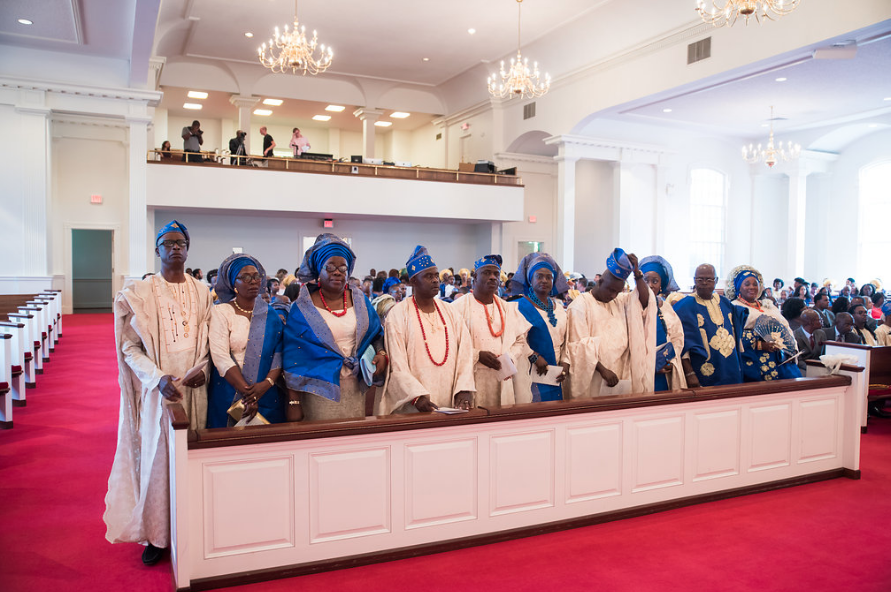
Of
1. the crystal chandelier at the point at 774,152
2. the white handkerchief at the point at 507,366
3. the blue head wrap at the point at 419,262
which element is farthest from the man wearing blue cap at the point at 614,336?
the crystal chandelier at the point at 774,152

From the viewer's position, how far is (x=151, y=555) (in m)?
3.40

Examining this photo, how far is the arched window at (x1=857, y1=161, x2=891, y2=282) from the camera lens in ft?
61.0

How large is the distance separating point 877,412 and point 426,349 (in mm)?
5657

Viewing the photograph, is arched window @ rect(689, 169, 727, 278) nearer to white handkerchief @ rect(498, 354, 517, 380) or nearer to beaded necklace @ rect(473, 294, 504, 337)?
beaded necklace @ rect(473, 294, 504, 337)

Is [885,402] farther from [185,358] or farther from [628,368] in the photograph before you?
[185,358]

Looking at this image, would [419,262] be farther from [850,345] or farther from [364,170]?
[364,170]

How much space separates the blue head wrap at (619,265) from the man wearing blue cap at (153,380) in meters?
2.51

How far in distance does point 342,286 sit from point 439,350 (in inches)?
26.9

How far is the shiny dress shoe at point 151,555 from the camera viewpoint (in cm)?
338

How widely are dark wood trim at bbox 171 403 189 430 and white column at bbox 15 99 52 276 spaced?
42.2 ft

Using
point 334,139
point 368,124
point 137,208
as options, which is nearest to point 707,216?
point 368,124

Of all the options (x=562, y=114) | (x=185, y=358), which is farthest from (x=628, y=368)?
(x=562, y=114)

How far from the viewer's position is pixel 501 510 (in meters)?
3.72

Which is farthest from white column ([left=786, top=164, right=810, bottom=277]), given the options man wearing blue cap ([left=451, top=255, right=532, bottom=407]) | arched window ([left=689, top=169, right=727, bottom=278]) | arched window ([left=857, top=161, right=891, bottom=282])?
man wearing blue cap ([left=451, top=255, right=532, bottom=407])
